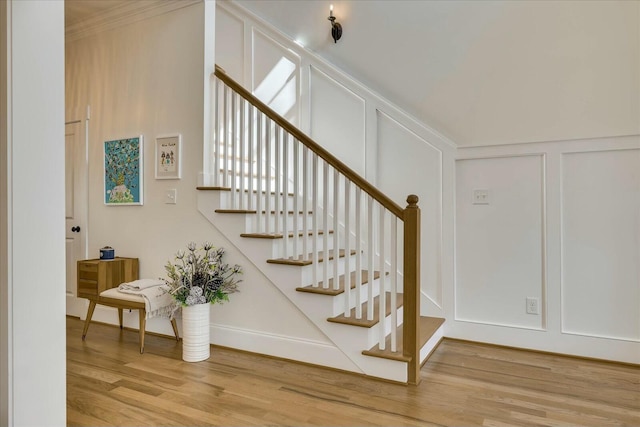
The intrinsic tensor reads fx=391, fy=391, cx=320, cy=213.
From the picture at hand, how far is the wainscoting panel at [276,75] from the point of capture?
12.2 ft

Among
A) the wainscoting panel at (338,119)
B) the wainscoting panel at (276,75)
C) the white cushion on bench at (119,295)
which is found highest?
the wainscoting panel at (276,75)

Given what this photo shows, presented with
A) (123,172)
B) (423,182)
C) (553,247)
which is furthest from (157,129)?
(553,247)

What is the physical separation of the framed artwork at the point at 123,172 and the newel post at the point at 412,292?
7.88ft

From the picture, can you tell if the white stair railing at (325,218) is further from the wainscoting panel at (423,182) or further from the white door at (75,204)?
the white door at (75,204)

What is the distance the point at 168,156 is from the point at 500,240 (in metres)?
2.77

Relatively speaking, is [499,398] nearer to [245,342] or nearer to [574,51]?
[245,342]

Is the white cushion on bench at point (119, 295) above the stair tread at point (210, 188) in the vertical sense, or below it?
below

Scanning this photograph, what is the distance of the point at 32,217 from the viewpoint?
1527mm

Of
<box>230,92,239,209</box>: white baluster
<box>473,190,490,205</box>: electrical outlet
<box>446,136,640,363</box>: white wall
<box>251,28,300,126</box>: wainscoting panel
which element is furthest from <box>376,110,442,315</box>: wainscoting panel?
<box>230,92,239,209</box>: white baluster

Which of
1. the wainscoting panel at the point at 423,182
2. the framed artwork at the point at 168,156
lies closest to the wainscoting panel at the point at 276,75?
the wainscoting panel at the point at 423,182

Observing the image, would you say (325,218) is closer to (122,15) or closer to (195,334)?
(195,334)

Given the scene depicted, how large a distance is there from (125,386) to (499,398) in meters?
2.14

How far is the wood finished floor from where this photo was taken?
6.41 ft

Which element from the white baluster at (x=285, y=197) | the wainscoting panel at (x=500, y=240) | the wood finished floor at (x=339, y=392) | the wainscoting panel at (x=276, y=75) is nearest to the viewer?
the wood finished floor at (x=339, y=392)
